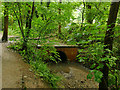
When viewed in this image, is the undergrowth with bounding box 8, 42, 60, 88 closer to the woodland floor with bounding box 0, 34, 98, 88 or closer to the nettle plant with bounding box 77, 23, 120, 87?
the woodland floor with bounding box 0, 34, 98, 88

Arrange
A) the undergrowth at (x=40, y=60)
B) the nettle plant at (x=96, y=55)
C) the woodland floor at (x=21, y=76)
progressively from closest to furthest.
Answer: the nettle plant at (x=96, y=55)
the woodland floor at (x=21, y=76)
the undergrowth at (x=40, y=60)

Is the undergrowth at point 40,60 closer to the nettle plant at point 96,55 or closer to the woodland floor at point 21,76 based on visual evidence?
the woodland floor at point 21,76

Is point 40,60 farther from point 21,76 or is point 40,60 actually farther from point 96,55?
Answer: point 96,55

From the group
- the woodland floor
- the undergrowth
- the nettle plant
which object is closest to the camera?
the nettle plant

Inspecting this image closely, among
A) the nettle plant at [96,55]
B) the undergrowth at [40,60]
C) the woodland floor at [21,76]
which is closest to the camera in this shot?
the nettle plant at [96,55]

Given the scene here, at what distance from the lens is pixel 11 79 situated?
3.26 m

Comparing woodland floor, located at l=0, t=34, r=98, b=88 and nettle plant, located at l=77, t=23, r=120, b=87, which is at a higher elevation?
nettle plant, located at l=77, t=23, r=120, b=87

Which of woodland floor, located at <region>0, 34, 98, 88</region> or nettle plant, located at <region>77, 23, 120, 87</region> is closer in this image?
nettle plant, located at <region>77, 23, 120, 87</region>

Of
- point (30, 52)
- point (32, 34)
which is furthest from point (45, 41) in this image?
point (30, 52)

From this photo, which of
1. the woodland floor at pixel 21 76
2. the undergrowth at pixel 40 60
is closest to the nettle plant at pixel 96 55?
the woodland floor at pixel 21 76

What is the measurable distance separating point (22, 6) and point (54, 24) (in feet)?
6.12

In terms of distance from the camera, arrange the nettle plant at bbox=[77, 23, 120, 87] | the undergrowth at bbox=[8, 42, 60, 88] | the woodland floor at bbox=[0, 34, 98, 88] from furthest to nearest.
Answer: the undergrowth at bbox=[8, 42, 60, 88] < the woodland floor at bbox=[0, 34, 98, 88] < the nettle plant at bbox=[77, 23, 120, 87]

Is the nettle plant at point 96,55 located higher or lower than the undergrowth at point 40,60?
higher

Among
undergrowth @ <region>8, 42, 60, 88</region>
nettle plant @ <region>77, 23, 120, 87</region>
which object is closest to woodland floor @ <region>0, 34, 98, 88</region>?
undergrowth @ <region>8, 42, 60, 88</region>
